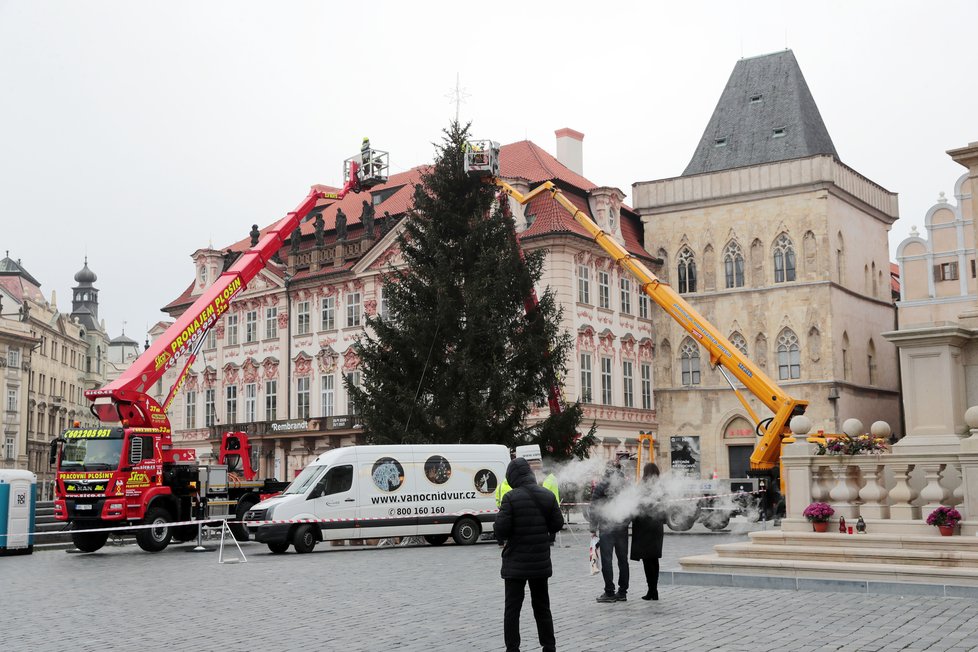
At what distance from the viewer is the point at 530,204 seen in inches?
1844

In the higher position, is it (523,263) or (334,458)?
(523,263)

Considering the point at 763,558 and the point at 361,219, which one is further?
the point at 361,219

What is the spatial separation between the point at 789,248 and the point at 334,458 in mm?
26347

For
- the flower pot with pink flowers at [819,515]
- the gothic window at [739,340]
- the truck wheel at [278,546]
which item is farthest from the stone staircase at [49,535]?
the gothic window at [739,340]

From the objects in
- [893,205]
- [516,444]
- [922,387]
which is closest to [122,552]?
[516,444]

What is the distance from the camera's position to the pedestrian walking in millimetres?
13266

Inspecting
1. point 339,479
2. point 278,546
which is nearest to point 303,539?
point 278,546

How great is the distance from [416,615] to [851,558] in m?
5.37

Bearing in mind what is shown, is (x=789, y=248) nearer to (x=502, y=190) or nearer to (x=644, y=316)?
(x=644, y=316)

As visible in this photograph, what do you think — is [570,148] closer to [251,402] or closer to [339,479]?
[251,402]

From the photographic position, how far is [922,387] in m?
15.0

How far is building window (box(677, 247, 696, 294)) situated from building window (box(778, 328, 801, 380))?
4.51m

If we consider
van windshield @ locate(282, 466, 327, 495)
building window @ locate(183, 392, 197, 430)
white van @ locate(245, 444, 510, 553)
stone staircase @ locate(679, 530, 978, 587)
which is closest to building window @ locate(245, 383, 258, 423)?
building window @ locate(183, 392, 197, 430)

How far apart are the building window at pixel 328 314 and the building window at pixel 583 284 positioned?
42.2 feet
